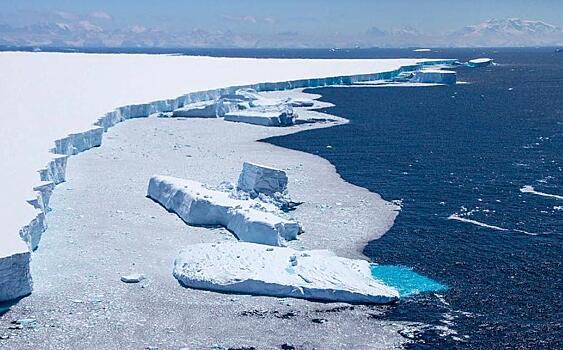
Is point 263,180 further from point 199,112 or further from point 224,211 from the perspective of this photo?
point 199,112

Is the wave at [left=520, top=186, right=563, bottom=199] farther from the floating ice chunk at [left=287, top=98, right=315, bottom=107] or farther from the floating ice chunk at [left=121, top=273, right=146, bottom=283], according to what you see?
the floating ice chunk at [left=287, top=98, right=315, bottom=107]

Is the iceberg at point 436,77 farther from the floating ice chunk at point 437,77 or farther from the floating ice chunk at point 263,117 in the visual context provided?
the floating ice chunk at point 263,117

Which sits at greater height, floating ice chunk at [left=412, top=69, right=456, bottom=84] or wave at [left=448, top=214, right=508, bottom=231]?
wave at [left=448, top=214, right=508, bottom=231]

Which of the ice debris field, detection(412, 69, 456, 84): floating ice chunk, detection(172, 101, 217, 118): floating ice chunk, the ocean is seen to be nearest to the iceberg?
detection(412, 69, 456, 84): floating ice chunk

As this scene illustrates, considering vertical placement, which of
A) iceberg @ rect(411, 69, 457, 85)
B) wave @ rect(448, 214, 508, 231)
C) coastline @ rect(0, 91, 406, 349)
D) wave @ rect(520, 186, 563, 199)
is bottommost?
iceberg @ rect(411, 69, 457, 85)

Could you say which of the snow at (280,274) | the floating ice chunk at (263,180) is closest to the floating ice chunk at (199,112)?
the floating ice chunk at (263,180)

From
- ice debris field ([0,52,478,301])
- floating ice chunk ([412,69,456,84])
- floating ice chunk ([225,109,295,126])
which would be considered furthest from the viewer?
floating ice chunk ([412,69,456,84])

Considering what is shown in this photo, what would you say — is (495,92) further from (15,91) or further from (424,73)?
(15,91)
